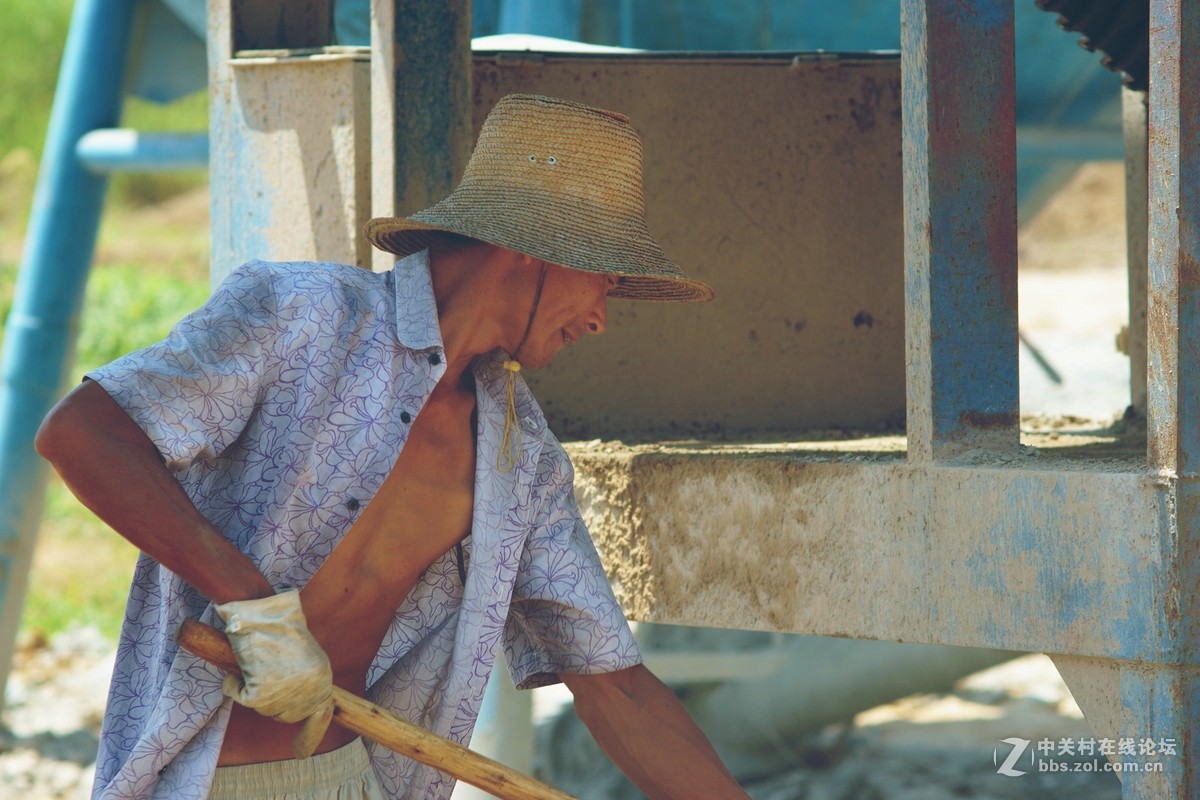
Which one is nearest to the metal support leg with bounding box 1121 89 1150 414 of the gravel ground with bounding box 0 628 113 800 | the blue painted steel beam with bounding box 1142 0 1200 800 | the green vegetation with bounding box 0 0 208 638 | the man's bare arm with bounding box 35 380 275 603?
the blue painted steel beam with bounding box 1142 0 1200 800

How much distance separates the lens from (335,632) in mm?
2324

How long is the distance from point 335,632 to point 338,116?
4.41 ft

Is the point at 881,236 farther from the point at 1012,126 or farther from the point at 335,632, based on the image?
the point at 335,632

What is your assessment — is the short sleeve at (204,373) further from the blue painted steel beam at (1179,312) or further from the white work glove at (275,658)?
the blue painted steel beam at (1179,312)

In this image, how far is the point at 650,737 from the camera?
2.41 meters

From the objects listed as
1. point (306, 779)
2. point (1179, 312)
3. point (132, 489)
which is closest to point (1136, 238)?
point (1179, 312)

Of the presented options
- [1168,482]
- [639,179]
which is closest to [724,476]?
[639,179]

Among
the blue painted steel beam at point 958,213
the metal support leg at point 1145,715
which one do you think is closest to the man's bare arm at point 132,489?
the blue painted steel beam at point 958,213

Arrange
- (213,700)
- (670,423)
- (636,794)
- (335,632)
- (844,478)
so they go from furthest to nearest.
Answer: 1. (636,794)
2. (670,423)
3. (844,478)
4. (335,632)
5. (213,700)

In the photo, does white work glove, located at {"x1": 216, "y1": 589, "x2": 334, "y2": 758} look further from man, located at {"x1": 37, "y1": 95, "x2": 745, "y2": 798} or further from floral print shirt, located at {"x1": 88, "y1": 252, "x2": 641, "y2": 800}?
floral print shirt, located at {"x1": 88, "y1": 252, "x2": 641, "y2": 800}

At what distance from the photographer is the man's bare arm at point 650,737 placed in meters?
2.39

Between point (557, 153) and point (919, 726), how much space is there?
5.09 meters

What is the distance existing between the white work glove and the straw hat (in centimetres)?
66

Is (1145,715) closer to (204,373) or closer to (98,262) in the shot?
(204,373)
